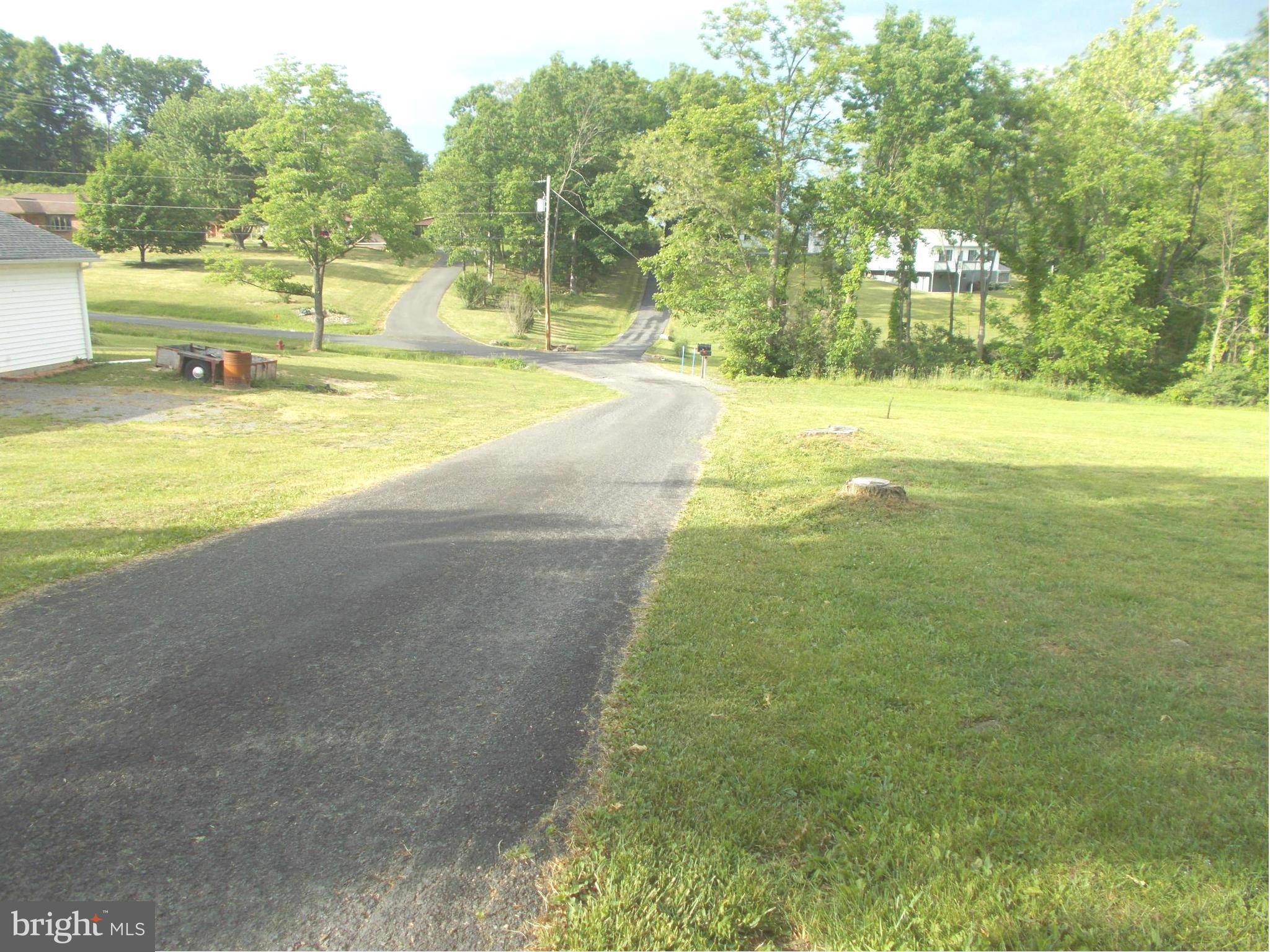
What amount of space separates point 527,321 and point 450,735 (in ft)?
143

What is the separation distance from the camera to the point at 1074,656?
16.0 feet

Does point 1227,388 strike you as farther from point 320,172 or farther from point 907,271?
point 320,172

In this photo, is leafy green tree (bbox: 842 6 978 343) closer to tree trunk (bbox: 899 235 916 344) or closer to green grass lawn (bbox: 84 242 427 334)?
tree trunk (bbox: 899 235 916 344)

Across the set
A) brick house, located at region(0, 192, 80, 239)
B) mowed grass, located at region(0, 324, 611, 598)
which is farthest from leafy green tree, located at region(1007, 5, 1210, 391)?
brick house, located at region(0, 192, 80, 239)

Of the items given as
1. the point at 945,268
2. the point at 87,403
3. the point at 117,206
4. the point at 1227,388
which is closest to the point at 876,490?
the point at 87,403

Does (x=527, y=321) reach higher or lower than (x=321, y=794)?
higher

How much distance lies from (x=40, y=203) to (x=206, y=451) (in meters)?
64.9

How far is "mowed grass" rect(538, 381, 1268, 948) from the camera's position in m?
2.66

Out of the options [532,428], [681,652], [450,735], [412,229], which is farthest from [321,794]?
[412,229]

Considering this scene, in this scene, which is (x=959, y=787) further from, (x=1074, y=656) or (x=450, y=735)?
(x=450, y=735)

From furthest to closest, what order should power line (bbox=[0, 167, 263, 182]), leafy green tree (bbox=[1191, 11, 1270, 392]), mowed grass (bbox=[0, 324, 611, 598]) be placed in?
1. power line (bbox=[0, 167, 263, 182])
2. leafy green tree (bbox=[1191, 11, 1270, 392])
3. mowed grass (bbox=[0, 324, 611, 598])

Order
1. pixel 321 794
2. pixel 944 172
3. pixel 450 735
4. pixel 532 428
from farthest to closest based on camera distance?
pixel 944 172 < pixel 532 428 < pixel 450 735 < pixel 321 794

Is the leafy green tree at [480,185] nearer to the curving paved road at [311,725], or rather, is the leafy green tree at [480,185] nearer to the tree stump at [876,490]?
the tree stump at [876,490]

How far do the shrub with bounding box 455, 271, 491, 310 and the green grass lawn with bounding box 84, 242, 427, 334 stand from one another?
4.86 metres
